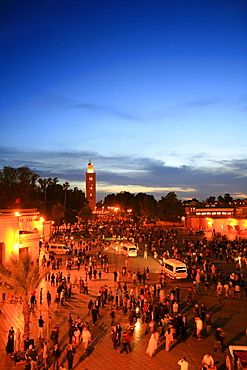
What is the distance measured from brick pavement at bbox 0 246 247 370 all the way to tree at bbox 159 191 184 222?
185 ft

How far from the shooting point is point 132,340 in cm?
1204

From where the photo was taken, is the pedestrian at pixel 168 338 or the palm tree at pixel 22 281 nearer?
the pedestrian at pixel 168 338

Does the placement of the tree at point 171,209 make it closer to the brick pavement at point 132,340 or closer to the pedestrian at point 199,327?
the brick pavement at point 132,340

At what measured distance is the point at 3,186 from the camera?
53812mm

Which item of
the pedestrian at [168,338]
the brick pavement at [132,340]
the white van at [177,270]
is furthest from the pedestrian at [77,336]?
the white van at [177,270]

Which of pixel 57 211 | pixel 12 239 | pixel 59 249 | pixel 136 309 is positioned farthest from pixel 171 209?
pixel 136 309

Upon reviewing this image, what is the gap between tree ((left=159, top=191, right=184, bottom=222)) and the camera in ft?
242

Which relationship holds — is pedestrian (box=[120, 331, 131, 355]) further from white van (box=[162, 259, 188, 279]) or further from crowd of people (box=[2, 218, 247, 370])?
white van (box=[162, 259, 188, 279])

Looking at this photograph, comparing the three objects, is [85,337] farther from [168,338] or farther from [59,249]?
[59,249]

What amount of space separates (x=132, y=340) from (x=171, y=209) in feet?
207

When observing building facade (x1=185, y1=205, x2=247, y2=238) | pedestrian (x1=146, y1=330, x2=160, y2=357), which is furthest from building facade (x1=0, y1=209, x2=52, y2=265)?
building facade (x1=185, y1=205, x2=247, y2=238)

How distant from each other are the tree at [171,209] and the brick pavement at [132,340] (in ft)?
185

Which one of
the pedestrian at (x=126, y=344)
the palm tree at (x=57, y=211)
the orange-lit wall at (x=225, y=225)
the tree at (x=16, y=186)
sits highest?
the tree at (x=16, y=186)

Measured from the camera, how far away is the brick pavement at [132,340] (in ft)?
33.4
